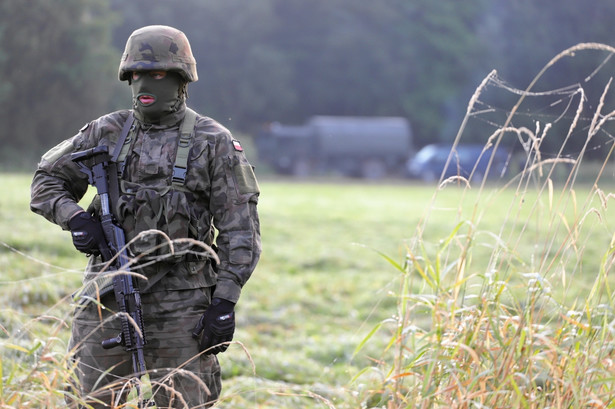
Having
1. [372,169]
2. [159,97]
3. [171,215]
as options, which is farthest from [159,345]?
[372,169]

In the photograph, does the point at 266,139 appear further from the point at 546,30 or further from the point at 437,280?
the point at 437,280

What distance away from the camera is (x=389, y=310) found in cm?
891

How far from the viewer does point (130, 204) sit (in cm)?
318

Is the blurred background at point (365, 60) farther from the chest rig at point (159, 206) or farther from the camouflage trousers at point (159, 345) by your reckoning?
the camouflage trousers at point (159, 345)

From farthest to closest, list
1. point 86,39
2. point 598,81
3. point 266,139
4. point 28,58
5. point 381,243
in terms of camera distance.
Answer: point 598,81 → point 266,139 → point 86,39 → point 28,58 → point 381,243

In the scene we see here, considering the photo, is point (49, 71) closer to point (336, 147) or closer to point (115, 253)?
point (336, 147)

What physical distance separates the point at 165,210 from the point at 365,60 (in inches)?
1589

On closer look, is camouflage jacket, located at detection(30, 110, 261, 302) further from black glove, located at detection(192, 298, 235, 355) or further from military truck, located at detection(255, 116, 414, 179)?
military truck, located at detection(255, 116, 414, 179)

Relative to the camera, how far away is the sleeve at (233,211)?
10.4ft

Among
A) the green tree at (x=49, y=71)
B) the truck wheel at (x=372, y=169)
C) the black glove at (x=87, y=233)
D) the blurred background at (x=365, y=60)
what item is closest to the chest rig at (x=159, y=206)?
the black glove at (x=87, y=233)

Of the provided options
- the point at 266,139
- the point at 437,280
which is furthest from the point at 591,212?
the point at 266,139

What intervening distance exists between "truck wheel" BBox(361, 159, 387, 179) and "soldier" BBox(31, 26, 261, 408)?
114 feet

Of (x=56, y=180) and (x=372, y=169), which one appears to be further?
(x=372, y=169)

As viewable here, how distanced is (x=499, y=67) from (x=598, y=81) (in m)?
4.91
